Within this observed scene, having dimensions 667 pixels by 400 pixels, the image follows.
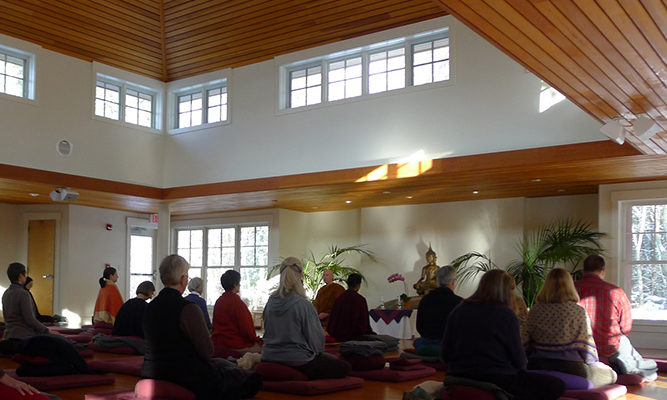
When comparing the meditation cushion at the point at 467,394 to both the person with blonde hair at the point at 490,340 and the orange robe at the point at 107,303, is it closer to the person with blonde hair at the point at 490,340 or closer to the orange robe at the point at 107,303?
the person with blonde hair at the point at 490,340

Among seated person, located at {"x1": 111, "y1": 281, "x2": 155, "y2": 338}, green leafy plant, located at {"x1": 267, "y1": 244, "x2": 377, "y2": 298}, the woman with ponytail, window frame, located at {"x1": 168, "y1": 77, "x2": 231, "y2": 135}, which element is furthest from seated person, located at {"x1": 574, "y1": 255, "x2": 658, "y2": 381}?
window frame, located at {"x1": 168, "y1": 77, "x2": 231, "y2": 135}

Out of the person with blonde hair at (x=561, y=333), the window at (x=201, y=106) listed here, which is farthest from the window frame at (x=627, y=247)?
the window at (x=201, y=106)

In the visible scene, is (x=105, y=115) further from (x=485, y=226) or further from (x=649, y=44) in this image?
(x=649, y=44)

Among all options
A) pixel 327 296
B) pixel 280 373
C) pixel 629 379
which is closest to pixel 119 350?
pixel 327 296

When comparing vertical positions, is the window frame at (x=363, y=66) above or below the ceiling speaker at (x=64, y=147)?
above

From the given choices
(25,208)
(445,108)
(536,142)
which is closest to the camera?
(536,142)

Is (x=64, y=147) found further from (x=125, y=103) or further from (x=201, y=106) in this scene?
(x=201, y=106)

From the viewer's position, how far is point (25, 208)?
14.1 m

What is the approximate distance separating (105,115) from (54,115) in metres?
1.11

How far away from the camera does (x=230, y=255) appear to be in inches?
599

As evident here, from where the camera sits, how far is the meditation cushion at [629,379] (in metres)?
6.42

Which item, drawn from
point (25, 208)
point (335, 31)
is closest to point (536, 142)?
point (335, 31)

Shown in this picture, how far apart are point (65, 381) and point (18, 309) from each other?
4.35ft

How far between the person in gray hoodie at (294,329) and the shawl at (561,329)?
5.68ft
